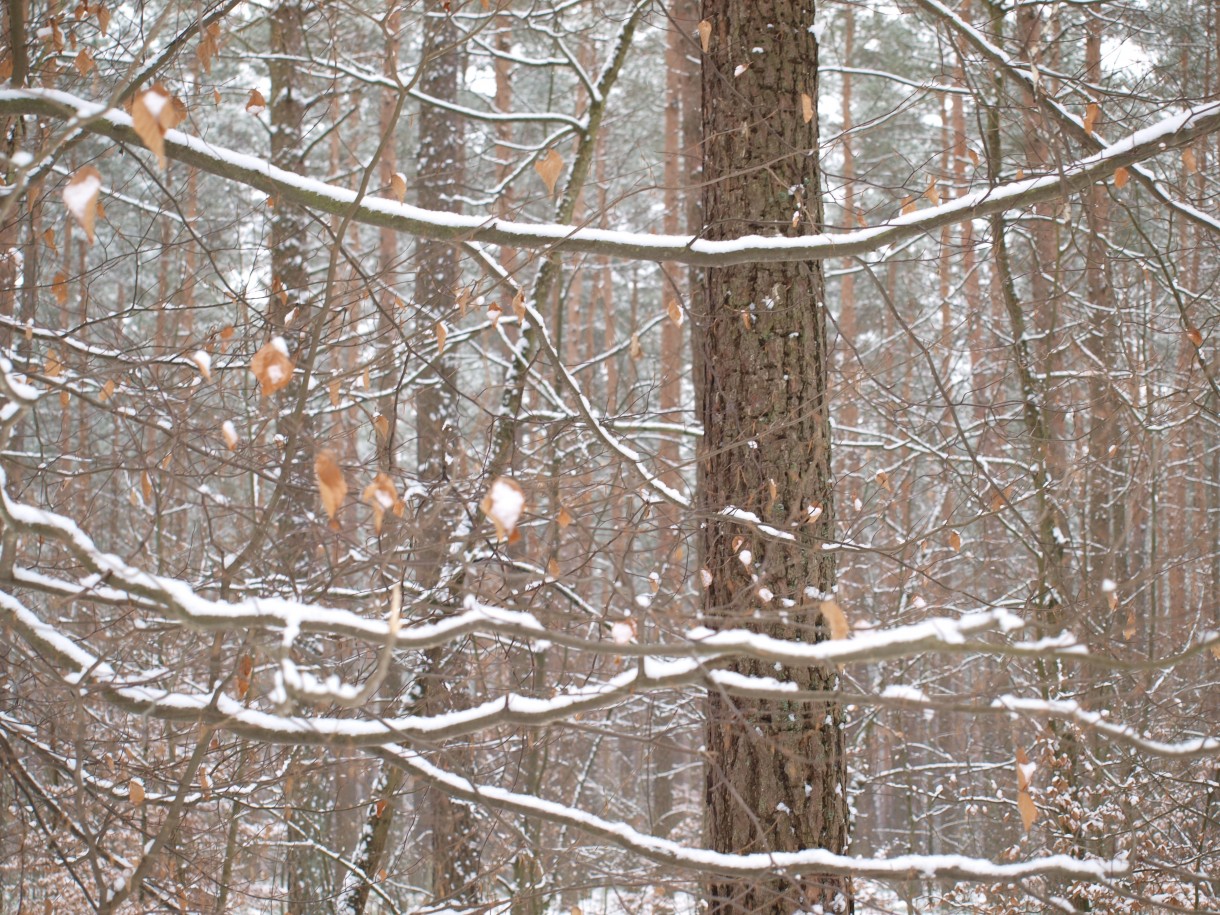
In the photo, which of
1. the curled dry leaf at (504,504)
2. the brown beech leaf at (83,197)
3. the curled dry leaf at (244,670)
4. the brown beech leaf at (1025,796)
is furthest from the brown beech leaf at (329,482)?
the brown beech leaf at (1025,796)

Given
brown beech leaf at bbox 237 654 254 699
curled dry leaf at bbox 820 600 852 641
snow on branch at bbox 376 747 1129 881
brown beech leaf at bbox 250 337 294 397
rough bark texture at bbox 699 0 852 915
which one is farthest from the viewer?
rough bark texture at bbox 699 0 852 915

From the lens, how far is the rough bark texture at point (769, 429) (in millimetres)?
3279

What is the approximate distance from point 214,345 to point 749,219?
6.95 ft

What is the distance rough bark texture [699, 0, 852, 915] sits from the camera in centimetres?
328

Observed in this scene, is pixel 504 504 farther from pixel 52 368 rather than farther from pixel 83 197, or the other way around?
pixel 52 368

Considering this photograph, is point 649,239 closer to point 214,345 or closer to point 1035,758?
point 214,345

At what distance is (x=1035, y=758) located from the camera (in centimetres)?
700

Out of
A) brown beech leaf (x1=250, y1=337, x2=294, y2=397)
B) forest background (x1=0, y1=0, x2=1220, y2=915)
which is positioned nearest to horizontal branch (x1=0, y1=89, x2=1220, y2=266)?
forest background (x1=0, y1=0, x2=1220, y2=915)

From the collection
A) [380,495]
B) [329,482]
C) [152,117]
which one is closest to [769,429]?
[380,495]

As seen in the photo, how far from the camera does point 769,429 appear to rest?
337 cm

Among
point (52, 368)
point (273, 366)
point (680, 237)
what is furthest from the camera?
point (52, 368)

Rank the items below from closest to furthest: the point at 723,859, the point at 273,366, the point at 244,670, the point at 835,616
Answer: the point at 835,616, the point at 273,366, the point at 723,859, the point at 244,670

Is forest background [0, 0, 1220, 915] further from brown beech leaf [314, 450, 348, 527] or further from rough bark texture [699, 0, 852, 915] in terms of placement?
brown beech leaf [314, 450, 348, 527]

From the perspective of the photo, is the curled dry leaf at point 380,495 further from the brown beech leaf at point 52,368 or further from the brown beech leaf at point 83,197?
the brown beech leaf at point 52,368
